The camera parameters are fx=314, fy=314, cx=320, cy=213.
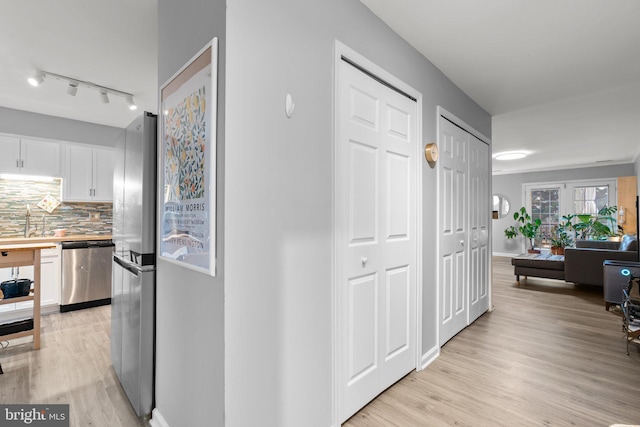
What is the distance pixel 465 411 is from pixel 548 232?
28.1ft

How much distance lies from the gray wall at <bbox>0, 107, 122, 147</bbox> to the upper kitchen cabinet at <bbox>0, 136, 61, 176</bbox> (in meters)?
0.13

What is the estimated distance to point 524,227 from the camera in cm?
866

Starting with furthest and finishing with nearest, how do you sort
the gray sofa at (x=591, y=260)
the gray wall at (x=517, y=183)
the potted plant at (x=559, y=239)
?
the gray wall at (x=517, y=183), the potted plant at (x=559, y=239), the gray sofa at (x=591, y=260)

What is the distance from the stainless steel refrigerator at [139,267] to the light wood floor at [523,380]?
1.23 m

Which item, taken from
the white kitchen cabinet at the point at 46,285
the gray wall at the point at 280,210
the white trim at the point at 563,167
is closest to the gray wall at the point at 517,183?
the white trim at the point at 563,167

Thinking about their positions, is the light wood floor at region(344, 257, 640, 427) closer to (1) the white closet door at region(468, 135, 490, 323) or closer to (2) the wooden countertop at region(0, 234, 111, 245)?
(1) the white closet door at region(468, 135, 490, 323)

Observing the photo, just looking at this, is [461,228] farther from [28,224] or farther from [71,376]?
[28,224]

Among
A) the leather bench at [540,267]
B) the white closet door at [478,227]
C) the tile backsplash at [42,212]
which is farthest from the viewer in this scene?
the leather bench at [540,267]

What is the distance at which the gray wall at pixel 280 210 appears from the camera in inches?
49.1

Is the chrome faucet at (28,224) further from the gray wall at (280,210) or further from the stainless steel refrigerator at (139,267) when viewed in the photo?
the gray wall at (280,210)

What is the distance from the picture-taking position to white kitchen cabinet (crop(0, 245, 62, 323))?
3719 millimetres

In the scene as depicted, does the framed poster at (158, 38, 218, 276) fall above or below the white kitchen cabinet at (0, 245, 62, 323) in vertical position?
above

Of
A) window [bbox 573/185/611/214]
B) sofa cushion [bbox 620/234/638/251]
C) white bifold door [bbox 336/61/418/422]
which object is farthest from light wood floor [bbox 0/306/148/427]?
window [bbox 573/185/611/214]

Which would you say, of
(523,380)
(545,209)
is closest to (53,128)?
(523,380)
